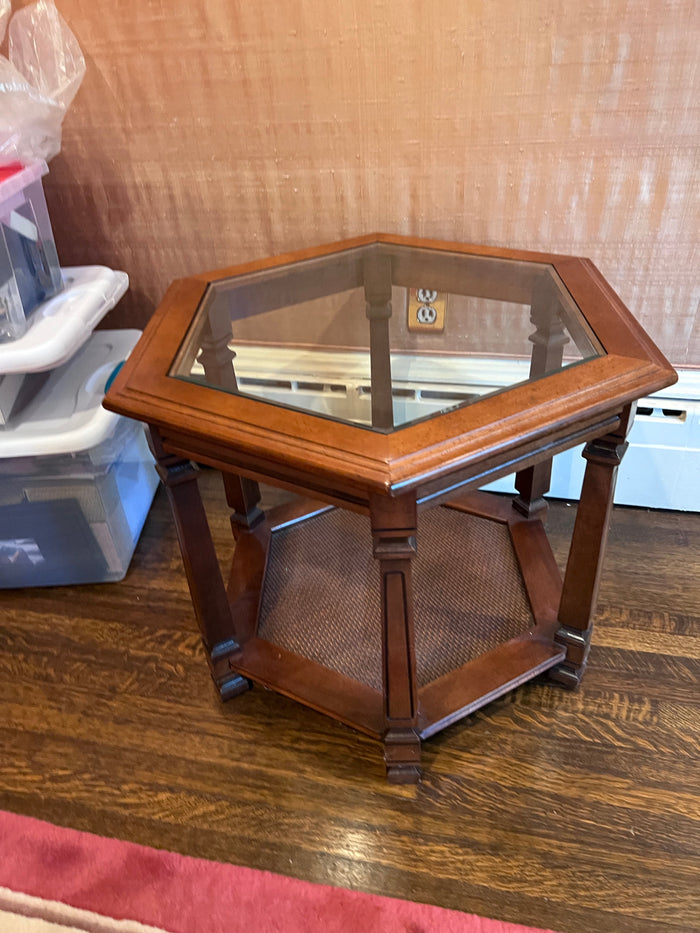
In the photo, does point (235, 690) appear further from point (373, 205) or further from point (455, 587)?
point (373, 205)

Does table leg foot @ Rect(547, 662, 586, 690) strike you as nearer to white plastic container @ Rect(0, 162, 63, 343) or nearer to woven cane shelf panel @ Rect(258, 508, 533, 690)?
woven cane shelf panel @ Rect(258, 508, 533, 690)

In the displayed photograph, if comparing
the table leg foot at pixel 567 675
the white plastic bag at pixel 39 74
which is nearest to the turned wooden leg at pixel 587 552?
the table leg foot at pixel 567 675

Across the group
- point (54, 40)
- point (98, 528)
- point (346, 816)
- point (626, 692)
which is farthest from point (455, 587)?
point (54, 40)

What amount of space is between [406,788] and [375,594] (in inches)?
13.2

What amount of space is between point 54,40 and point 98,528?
883 millimetres

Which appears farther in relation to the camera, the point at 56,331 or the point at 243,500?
the point at 243,500

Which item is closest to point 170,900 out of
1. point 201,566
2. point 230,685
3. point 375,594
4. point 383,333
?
point 230,685

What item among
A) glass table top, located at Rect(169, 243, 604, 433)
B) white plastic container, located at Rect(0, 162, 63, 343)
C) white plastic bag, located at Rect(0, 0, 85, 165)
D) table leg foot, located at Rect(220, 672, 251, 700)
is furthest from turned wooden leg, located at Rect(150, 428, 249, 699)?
white plastic bag, located at Rect(0, 0, 85, 165)

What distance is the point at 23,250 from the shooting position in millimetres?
1202

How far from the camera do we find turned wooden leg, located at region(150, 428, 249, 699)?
0.95 meters

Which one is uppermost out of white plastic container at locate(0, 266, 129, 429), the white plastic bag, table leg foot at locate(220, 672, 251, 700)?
the white plastic bag

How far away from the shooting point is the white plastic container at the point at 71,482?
4.09ft

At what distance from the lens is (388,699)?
956mm

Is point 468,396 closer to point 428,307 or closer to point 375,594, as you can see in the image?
point 428,307
